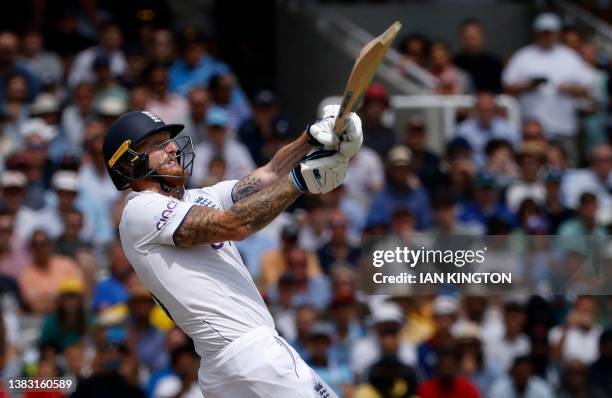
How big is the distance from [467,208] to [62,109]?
12.8ft

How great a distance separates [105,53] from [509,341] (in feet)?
17.1

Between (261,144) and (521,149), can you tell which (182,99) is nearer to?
(261,144)

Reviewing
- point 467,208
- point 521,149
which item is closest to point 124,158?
point 467,208

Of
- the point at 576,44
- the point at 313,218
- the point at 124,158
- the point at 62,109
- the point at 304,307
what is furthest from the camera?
the point at 576,44

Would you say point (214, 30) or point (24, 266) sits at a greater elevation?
point (214, 30)

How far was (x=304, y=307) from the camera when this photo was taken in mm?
11430

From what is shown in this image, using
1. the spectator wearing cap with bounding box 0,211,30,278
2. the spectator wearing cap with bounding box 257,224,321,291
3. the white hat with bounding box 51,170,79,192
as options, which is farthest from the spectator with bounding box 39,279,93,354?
the spectator wearing cap with bounding box 257,224,321,291

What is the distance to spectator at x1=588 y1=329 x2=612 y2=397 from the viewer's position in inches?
443

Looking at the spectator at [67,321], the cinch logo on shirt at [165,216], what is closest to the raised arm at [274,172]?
the cinch logo on shirt at [165,216]

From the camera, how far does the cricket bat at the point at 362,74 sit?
662 centimetres

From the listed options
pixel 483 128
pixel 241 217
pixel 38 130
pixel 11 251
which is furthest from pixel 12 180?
pixel 241 217

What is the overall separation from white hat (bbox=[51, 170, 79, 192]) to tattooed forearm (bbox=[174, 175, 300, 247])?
567cm

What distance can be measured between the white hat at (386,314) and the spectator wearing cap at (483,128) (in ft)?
9.81

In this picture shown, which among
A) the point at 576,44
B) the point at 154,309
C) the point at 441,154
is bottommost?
the point at 154,309
